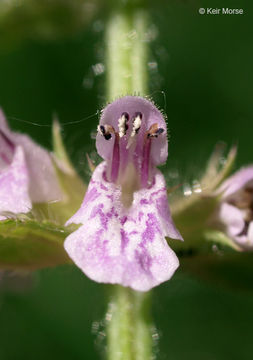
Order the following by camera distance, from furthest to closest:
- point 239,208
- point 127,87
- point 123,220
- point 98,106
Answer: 1. point 98,106
2. point 127,87
3. point 239,208
4. point 123,220

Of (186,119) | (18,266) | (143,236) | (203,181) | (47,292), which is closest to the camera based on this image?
(143,236)

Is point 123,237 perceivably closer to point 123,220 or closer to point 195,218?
point 123,220

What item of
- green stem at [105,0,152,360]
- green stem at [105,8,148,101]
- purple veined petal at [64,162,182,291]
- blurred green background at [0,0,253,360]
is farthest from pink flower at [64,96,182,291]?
blurred green background at [0,0,253,360]

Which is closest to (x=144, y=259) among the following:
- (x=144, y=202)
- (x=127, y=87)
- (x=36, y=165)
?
(x=144, y=202)

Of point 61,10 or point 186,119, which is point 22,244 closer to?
point 61,10

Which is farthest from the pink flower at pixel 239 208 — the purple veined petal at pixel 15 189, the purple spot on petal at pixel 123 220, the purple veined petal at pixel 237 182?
the purple veined petal at pixel 15 189

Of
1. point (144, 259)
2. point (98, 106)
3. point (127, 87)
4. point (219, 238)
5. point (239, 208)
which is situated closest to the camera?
point (144, 259)

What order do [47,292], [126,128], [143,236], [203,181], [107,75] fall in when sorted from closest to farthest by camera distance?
[143,236]
[126,128]
[203,181]
[107,75]
[47,292]

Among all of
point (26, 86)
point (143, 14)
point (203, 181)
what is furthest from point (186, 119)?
point (203, 181)
